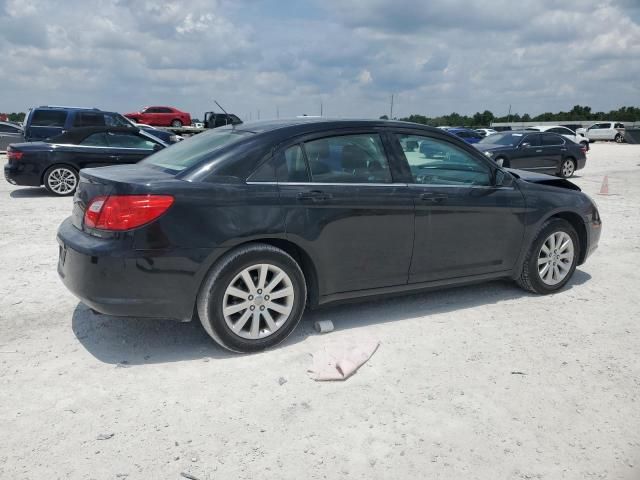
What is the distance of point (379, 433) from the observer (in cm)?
295

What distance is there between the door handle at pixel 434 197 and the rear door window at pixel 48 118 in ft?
47.3

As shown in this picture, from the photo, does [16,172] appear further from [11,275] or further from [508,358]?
[508,358]

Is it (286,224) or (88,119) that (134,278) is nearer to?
(286,224)

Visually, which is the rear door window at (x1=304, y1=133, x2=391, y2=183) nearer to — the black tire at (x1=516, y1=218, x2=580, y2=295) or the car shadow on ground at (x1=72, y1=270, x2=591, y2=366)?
the car shadow on ground at (x1=72, y1=270, x2=591, y2=366)

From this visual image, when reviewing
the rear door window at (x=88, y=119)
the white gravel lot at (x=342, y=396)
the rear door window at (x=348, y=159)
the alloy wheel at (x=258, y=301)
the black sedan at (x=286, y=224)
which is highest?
the rear door window at (x=88, y=119)

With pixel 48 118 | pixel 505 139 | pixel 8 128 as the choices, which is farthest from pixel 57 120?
pixel 505 139

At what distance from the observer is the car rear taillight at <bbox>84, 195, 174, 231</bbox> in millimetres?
3500

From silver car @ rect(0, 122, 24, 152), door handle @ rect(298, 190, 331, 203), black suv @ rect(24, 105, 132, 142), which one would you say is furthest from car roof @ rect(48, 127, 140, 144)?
silver car @ rect(0, 122, 24, 152)

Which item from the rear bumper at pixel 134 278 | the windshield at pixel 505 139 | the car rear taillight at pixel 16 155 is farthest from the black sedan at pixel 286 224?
the windshield at pixel 505 139

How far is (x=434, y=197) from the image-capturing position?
14.6ft

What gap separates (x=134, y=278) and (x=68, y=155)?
875cm

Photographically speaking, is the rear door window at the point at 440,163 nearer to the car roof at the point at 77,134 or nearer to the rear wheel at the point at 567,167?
the car roof at the point at 77,134

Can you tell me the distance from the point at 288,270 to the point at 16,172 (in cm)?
921

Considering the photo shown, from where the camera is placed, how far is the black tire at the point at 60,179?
1114cm
